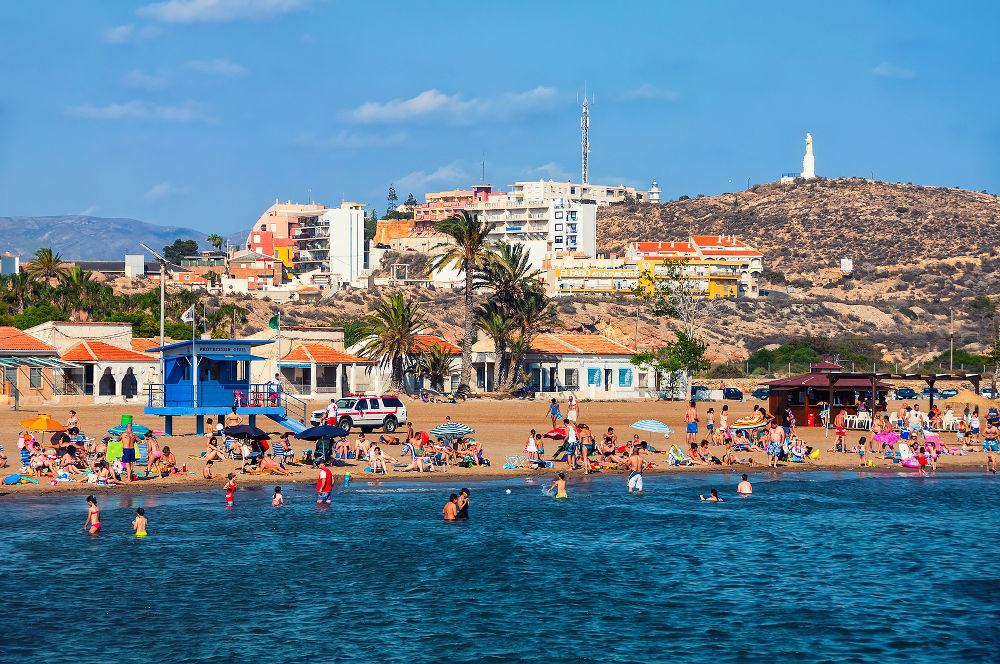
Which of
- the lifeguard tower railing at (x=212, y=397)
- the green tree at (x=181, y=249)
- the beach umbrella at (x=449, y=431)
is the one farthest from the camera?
the green tree at (x=181, y=249)

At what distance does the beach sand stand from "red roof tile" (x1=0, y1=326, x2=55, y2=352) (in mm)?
4487

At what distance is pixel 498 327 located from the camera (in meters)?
56.6

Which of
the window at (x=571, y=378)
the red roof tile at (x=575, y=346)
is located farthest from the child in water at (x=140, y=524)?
the window at (x=571, y=378)

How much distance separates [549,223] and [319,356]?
348 feet

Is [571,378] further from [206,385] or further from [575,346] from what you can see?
[206,385]

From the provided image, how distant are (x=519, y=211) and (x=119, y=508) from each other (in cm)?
13640

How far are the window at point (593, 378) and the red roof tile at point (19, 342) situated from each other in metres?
26.5

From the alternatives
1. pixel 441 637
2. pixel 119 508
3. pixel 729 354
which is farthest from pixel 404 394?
pixel 729 354

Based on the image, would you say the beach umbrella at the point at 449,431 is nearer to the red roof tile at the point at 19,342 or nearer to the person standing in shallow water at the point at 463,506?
the person standing in shallow water at the point at 463,506

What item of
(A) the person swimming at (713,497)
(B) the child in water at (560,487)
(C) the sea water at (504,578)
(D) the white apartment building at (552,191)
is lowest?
(C) the sea water at (504,578)

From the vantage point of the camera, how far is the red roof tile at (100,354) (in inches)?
2019

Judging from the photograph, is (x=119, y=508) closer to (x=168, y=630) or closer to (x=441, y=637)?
(x=168, y=630)

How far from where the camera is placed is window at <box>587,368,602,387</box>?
58.3m

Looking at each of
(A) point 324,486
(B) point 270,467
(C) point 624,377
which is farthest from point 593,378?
(A) point 324,486
